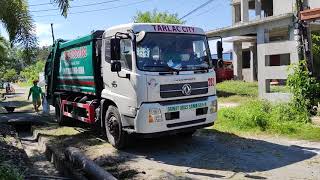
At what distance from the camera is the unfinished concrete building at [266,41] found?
17188mm

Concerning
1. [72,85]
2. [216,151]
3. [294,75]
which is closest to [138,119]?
[216,151]

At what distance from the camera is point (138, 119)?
29.5ft

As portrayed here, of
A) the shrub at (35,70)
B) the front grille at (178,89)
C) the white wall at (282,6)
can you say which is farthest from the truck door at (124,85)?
the shrub at (35,70)

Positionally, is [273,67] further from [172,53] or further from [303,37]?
[172,53]

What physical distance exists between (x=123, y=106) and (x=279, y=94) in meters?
8.81

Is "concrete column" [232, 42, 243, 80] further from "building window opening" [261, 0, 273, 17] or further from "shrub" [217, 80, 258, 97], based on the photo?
"shrub" [217, 80, 258, 97]

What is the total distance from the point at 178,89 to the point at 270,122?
378 cm

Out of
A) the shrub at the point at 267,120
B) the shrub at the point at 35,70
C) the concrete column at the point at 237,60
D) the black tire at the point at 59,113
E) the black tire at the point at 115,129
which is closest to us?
the black tire at the point at 115,129

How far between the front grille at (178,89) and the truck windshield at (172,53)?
0.33 meters

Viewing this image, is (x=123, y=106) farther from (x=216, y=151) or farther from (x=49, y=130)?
(x=49, y=130)

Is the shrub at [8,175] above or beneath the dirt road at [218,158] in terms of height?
above

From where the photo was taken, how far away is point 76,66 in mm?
12336

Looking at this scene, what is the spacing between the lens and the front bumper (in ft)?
29.4

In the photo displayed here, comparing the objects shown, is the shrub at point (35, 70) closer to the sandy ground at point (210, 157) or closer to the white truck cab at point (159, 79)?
the sandy ground at point (210, 157)
